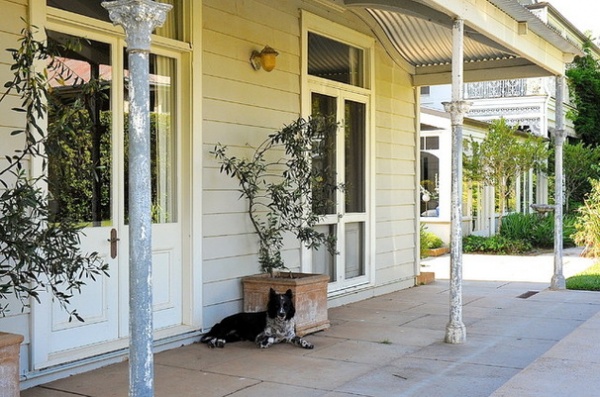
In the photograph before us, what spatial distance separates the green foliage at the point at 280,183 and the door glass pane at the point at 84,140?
3.79ft

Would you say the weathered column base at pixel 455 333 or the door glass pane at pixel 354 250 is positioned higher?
the door glass pane at pixel 354 250

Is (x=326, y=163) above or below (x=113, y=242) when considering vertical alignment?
above

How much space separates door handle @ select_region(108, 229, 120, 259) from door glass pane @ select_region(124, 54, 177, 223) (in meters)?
0.56

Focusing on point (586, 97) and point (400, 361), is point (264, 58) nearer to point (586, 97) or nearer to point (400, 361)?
point (400, 361)

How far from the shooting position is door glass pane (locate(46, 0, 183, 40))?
16.8 ft

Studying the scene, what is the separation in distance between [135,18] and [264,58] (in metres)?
3.58

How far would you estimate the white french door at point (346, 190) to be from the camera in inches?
320

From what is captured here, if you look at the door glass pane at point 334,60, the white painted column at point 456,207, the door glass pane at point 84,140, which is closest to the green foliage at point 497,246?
the door glass pane at point 334,60

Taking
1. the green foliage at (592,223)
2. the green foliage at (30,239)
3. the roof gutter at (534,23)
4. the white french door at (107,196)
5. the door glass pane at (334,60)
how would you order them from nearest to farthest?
the green foliage at (30,239), the white french door at (107,196), the roof gutter at (534,23), the door glass pane at (334,60), the green foliage at (592,223)

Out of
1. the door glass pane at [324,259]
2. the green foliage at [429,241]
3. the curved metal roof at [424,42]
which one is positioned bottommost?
the green foliage at [429,241]

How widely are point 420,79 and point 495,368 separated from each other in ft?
18.4

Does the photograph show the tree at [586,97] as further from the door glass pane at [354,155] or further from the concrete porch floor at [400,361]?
the concrete porch floor at [400,361]

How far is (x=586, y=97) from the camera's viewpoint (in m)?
23.4

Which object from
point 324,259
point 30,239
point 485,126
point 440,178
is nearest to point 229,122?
point 324,259
